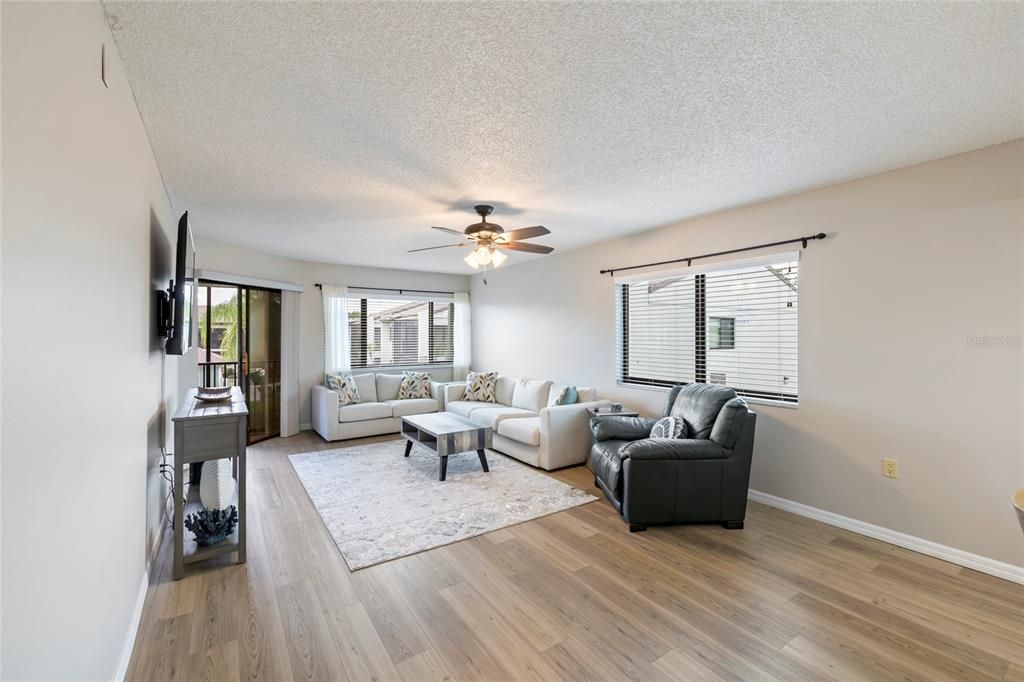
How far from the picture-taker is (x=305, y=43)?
164cm

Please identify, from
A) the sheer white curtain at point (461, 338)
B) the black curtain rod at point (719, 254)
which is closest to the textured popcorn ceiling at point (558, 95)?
the black curtain rod at point (719, 254)

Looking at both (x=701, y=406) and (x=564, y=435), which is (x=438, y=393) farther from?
(x=701, y=406)

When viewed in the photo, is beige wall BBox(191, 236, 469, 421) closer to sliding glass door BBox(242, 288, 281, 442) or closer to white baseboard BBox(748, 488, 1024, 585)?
sliding glass door BBox(242, 288, 281, 442)

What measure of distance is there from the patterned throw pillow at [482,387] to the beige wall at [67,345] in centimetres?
424

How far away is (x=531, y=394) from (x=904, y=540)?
3461 millimetres

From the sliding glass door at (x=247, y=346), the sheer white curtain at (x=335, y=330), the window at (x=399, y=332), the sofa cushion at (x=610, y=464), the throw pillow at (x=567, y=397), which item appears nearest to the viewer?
the sofa cushion at (x=610, y=464)

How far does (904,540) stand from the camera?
2836 millimetres

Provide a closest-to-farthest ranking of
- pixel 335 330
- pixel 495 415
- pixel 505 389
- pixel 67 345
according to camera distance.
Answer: pixel 67 345
pixel 495 415
pixel 505 389
pixel 335 330

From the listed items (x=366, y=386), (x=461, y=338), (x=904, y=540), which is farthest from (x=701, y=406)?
(x=461, y=338)

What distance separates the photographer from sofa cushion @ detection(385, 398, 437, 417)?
593 cm

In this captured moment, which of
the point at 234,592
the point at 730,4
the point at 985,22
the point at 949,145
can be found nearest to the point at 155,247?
the point at 234,592

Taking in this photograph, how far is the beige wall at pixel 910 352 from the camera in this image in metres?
2.51

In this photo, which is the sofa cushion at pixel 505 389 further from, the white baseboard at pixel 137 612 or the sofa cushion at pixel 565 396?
the white baseboard at pixel 137 612

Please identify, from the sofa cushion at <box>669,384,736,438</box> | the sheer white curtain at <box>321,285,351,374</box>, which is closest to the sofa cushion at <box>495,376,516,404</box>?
the sheer white curtain at <box>321,285,351,374</box>
